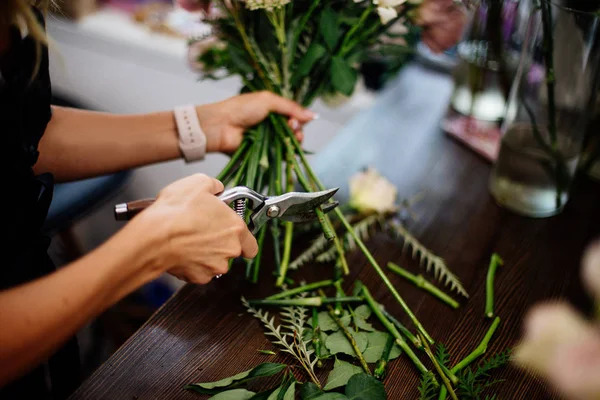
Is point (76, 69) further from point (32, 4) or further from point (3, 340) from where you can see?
point (3, 340)

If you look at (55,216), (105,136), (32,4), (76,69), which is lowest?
(76,69)

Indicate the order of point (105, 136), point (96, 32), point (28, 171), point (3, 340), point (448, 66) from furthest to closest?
1. point (96, 32)
2. point (448, 66)
3. point (105, 136)
4. point (28, 171)
5. point (3, 340)

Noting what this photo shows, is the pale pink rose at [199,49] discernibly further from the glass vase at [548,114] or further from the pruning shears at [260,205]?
the glass vase at [548,114]

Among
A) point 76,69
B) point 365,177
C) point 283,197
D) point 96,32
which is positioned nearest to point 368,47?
point 365,177

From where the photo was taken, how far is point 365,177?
36.8 inches

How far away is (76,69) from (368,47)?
1.88 meters

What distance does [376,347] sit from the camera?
2.25 ft

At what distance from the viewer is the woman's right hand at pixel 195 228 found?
576mm

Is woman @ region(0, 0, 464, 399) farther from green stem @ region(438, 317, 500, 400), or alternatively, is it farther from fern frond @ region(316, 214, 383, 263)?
green stem @ region(438, 317, 500, 400)

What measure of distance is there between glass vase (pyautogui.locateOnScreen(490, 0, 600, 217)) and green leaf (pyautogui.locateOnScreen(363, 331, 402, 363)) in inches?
16.9

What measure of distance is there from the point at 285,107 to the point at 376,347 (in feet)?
1.41

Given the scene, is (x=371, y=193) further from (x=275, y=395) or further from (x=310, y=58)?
(x=275, y=395)

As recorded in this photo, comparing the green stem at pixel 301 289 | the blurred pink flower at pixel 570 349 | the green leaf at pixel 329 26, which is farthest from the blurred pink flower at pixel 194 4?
the blurred pink flower at pixel 570 349

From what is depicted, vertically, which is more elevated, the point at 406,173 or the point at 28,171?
the point at 28,171
